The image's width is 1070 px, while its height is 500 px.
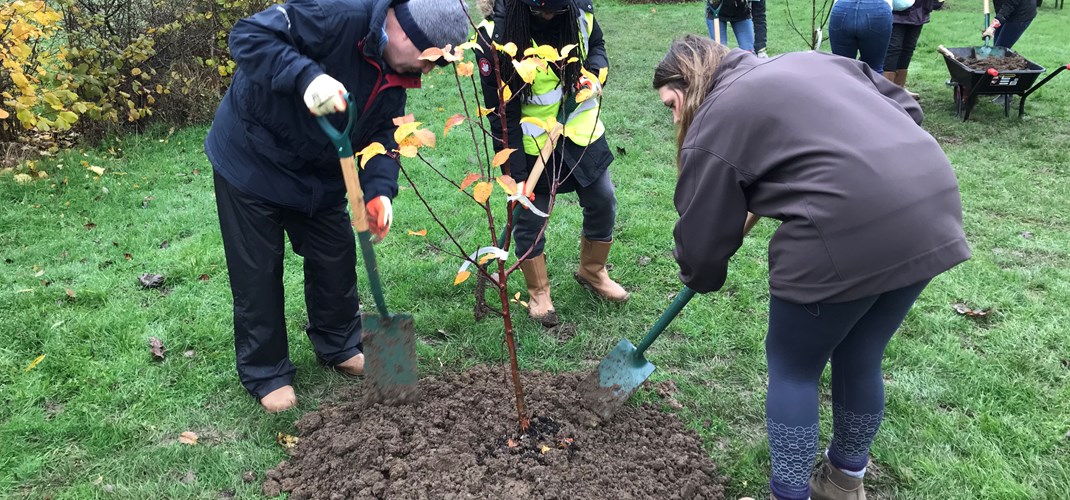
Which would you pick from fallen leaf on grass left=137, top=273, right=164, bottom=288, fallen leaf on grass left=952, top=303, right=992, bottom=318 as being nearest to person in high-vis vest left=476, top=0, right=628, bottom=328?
fallen leaf on grass left=952, top=303, right=992, bottom=318

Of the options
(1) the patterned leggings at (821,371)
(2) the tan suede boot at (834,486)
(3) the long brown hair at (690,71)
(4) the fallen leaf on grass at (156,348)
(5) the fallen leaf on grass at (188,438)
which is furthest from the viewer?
(4) the fallen leaf on grass at (156,348)

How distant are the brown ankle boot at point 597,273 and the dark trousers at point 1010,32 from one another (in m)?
5.92

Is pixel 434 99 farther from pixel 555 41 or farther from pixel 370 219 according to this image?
pixel 370 219

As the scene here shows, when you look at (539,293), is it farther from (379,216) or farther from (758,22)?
(758,22)

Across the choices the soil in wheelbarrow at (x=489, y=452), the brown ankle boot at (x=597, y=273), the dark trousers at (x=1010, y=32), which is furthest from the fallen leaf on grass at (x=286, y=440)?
the dark trousers at (x=1010, y=32)

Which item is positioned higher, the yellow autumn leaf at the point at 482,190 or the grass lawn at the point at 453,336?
the yellow autumn leaf at the point at 482,190

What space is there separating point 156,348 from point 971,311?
388cm

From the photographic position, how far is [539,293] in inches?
134

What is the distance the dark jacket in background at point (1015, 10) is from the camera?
21.7 feet

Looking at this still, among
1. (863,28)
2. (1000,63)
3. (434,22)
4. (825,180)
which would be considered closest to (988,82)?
(1000,63)

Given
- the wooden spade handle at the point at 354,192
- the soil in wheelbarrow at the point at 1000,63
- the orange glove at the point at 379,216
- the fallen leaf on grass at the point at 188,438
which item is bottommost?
the soil in wheelbarrow at the point at 1000,63

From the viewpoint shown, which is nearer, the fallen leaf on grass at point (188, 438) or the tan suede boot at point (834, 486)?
the tan suede boot at point (834, 486)

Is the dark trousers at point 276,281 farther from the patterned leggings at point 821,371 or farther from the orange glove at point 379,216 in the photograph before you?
the patterned leggings at point 821,371

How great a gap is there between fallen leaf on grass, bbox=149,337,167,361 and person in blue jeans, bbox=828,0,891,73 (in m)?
5.15
